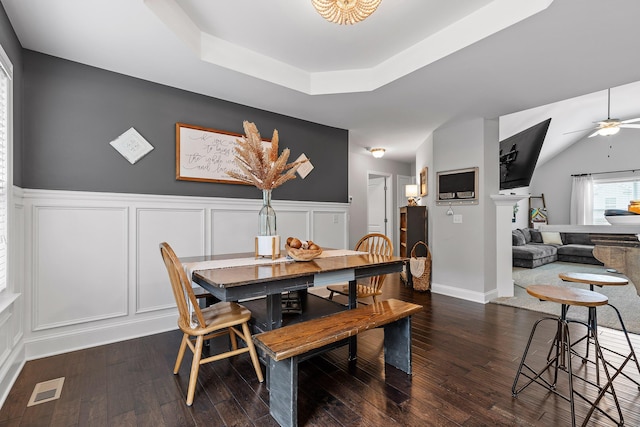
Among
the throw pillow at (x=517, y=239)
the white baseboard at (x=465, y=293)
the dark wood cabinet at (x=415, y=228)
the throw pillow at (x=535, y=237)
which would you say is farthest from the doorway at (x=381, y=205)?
the throw pillow at (x=535, y=237)

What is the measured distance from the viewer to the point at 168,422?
4.97ft

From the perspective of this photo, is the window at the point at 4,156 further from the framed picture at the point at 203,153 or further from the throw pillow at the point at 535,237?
the throw pillow at the point at 535,237

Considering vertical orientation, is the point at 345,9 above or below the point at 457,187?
above

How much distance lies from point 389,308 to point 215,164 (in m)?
2.24

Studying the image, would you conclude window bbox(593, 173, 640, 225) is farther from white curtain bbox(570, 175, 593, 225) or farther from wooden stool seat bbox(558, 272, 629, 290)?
wooden stool seat bbox(558, 272, 629, 290)

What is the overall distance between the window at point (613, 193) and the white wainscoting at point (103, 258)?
9.40 meters

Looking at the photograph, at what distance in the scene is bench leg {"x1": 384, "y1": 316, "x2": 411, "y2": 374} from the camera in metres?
1.97

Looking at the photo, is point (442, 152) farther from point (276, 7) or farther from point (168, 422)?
point (168, 422)

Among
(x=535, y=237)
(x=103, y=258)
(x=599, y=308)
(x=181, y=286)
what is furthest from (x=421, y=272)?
(x=535, y=237)

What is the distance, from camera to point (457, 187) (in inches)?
156

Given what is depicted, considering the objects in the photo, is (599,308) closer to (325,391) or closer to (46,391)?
(325,391)

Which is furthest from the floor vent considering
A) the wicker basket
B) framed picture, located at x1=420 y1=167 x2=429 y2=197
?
framed picture, located at x1=420 y1=167 x2=429 y2=197

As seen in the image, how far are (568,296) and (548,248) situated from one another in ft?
21.0

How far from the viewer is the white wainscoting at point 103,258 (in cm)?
227
